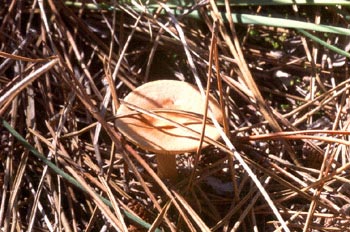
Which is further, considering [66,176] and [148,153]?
[148,153]

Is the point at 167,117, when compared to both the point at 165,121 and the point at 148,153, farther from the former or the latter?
the point at 148,153

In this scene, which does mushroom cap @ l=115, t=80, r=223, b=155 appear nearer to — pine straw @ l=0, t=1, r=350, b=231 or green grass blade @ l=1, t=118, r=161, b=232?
pine straw @ l=0, t=1, r=350, b=231

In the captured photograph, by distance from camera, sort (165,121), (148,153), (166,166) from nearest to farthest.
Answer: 1. (165,121)
2. (166,166)
3. (148,153)

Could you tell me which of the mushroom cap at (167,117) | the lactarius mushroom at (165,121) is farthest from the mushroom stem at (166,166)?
the mushroom cap at (167,117)

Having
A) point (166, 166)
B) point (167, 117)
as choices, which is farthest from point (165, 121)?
point (166, 166)

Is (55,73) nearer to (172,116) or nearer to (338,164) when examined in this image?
(172,116)

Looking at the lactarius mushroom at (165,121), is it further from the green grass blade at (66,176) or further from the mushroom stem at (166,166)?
the green grass blade at (66,176)

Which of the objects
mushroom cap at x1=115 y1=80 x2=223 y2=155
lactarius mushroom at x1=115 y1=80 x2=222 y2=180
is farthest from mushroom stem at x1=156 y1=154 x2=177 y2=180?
mushroom cap at x1=115 y1=80 x2=223 y2=155

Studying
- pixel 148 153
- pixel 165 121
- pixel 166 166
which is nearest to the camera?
pixel 165 121
